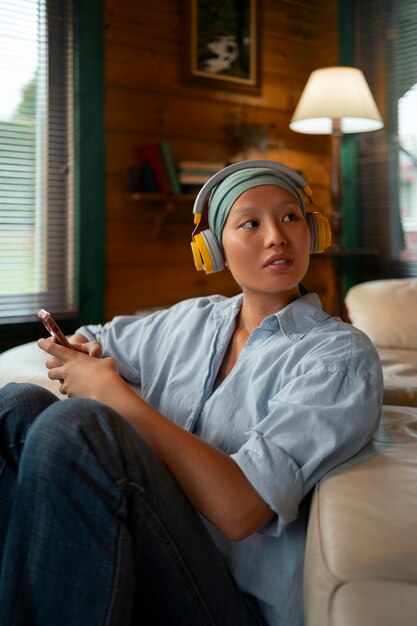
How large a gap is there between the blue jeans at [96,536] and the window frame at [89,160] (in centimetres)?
194

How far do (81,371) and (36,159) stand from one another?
1.80 metres

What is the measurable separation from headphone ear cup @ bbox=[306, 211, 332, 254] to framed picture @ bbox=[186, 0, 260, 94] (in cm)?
206

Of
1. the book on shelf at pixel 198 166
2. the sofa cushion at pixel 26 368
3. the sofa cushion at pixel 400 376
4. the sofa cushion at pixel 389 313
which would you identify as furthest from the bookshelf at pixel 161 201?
the sofa cushion at pixel 26 368

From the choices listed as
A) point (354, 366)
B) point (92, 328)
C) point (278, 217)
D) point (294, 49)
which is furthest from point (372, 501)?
point (294, 49)

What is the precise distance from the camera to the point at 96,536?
87cm

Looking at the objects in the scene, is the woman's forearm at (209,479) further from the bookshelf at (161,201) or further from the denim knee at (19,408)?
the bookshelf at (161,201)

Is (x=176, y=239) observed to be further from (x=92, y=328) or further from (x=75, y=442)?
(x=75, y=442)

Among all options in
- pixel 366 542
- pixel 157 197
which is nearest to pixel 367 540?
pixel 366 542

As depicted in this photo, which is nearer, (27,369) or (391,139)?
(27,369)

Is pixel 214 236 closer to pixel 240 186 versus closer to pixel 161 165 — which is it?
pixel 240 186

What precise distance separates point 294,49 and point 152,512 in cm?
323

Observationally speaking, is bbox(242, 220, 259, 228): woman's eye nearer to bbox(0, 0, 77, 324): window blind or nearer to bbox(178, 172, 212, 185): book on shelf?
bbox(0, 0, 77, 324): window blind

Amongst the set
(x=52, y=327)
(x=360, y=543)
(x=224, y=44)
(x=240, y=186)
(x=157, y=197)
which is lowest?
(x=360, y=543)

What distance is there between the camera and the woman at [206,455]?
87 cm
